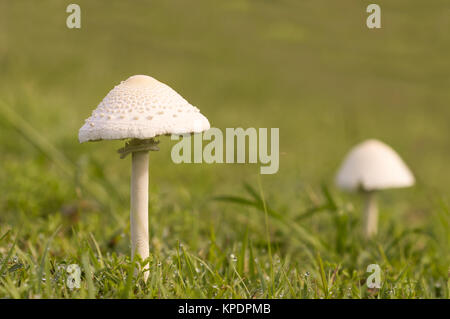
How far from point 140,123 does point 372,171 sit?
105 inches

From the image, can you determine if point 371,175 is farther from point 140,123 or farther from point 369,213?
point 140,123

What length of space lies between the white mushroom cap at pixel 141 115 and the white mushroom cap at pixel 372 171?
7.68ft

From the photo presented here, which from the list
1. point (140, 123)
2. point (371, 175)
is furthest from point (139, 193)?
point (371, 175)

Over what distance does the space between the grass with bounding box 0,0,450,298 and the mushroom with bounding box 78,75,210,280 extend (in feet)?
0.91

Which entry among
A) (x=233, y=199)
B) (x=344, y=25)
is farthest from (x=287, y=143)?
(x=233, y=199)

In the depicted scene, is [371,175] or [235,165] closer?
[371,175]

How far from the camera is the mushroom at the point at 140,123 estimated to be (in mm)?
1679

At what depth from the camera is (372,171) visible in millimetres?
3803

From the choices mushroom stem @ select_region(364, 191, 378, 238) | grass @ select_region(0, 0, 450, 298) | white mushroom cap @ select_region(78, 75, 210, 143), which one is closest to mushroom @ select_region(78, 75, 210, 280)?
white mushroom cap @ select_region(78, 75, 210, 143)

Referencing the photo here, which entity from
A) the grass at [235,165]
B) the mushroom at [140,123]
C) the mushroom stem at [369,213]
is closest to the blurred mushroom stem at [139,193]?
the mushroom at [140,123]

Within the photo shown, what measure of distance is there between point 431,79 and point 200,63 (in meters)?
5.07
